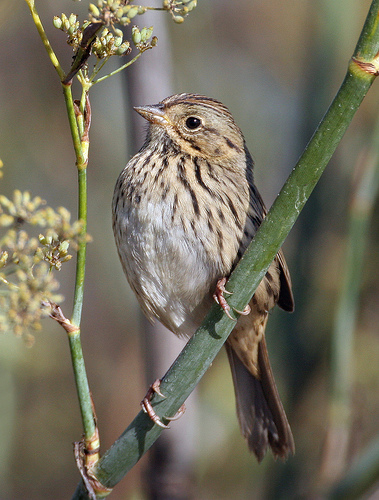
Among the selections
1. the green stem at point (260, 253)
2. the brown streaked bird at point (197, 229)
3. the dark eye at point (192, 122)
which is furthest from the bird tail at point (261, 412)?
the green stem at point (260, 253)

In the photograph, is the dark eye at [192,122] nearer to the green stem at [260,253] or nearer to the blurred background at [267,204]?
the blurred background at [267,204]

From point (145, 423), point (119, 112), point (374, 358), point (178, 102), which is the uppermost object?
point (178, 102)

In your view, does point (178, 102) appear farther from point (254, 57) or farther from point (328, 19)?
point (254, 57)

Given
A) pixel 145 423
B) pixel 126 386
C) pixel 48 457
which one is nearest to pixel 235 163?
pixel 145 423

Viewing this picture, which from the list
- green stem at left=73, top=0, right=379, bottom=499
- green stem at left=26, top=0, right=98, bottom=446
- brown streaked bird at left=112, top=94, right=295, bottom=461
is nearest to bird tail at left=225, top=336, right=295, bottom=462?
brown streaked bird at left=112, top=94, right=295, bottom=461

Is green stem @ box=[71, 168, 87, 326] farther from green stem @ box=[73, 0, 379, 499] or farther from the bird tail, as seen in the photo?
the bird tail
